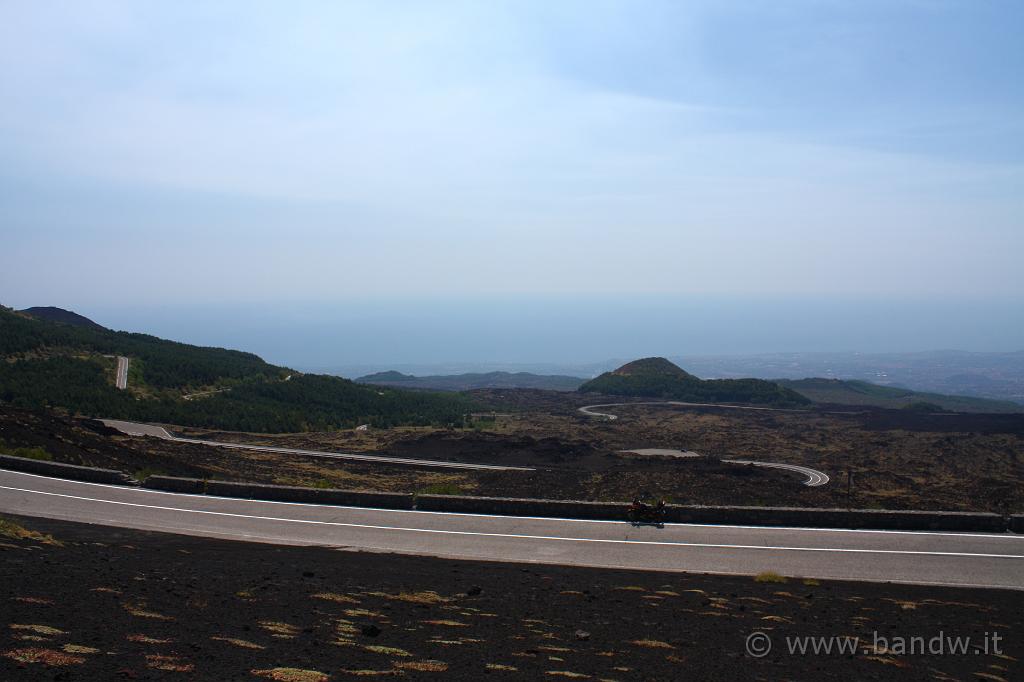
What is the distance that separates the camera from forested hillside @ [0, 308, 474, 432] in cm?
4500

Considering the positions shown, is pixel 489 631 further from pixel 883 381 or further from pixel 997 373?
pixel 997 373

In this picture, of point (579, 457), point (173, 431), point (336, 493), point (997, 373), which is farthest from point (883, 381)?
point (336, 493)

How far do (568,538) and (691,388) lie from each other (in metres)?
79.7

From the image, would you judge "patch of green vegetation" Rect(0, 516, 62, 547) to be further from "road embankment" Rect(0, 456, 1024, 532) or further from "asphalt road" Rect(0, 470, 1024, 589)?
"road embankment" Rect(0, 456, 1024, 532)

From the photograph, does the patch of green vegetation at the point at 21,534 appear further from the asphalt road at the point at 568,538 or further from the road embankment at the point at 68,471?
the road embankment at the point at 68,471

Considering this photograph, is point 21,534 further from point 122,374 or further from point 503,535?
point 122,374

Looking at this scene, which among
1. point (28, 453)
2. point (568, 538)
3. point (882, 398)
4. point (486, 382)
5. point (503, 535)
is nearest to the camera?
point (568, 538)

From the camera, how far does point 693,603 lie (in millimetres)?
11016

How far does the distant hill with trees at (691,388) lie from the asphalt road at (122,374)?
56.3 m

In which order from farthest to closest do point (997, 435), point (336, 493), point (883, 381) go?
point (883, 381)
point (997, 435)
point (336, 493)

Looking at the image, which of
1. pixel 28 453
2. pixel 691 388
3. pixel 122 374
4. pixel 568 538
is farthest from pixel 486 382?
pixel 568 538

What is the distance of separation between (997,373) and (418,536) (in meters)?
191

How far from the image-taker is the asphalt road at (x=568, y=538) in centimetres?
1336

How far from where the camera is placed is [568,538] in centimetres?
1509
